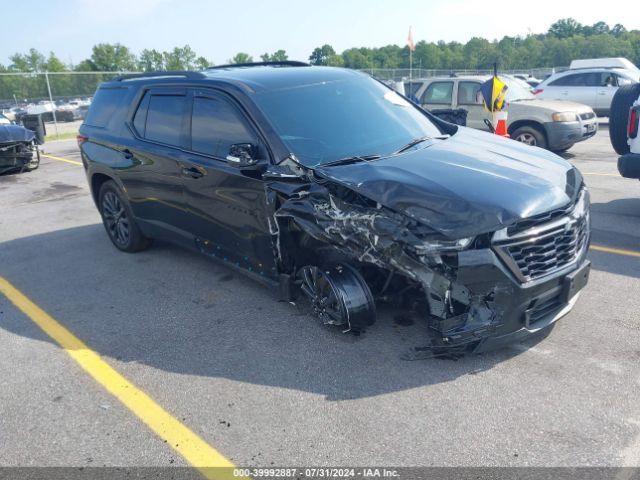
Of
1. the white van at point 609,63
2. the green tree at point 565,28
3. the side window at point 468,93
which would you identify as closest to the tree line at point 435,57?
the green tree at point 565,28

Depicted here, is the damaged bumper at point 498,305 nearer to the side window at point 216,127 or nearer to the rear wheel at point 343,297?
the rear wheel at point 343,297

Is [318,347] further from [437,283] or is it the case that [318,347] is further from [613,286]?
[613,286]

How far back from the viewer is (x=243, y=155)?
388 centimetres

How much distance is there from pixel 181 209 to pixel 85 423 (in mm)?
2227


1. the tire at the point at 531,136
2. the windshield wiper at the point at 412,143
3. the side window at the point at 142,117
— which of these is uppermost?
the side window at the point at 142,117

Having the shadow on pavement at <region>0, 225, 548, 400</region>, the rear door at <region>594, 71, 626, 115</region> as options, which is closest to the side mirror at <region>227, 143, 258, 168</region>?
the shadow on pavement at <region>0, 225, 548, 400</region>

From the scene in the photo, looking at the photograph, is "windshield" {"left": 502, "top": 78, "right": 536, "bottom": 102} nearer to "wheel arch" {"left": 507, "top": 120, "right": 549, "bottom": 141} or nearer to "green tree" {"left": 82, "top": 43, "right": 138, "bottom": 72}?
"wheel arch" {"left": 507, "top": 120, "right": 549, "bottom": 141}

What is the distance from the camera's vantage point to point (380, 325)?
4.00 metres

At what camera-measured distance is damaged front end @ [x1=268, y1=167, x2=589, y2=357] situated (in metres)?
3.09

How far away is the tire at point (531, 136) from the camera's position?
34.1 ft

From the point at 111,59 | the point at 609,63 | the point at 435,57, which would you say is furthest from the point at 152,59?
the point at 609,63

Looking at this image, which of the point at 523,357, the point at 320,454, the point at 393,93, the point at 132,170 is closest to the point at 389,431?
the point at 320,454

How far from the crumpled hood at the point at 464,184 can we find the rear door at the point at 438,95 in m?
7.88

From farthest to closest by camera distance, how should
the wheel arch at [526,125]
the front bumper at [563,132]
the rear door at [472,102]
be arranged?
the rear door at [472,102] < the wheel arch at [526,125] < the front bumper at [563,132]
